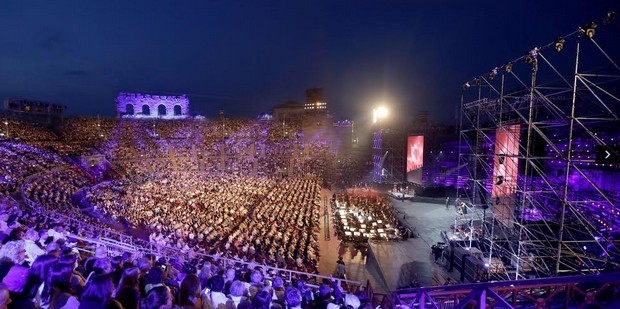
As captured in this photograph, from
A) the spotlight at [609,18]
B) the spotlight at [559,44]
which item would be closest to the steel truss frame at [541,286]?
the spotlight at [609,18]

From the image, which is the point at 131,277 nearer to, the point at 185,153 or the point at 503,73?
the point at 503,73

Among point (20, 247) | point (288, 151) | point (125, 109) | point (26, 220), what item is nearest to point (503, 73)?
point (20, 247)

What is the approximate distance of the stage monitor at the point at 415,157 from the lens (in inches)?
862

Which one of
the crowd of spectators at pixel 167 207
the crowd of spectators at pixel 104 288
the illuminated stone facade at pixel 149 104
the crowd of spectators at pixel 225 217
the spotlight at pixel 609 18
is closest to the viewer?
the crowd of spectators at pixel 104 288

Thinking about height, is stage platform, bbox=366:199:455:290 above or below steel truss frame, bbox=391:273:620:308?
below

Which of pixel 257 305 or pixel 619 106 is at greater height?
pixel 619 106

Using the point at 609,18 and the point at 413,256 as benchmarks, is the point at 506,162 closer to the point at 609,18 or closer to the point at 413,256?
the point at 413,256

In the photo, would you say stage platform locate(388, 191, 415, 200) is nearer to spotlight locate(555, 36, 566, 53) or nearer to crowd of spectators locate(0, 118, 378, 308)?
crowd of spectators locate(0, 118, 378, 308)

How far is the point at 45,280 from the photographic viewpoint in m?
2.56

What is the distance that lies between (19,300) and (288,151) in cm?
3668

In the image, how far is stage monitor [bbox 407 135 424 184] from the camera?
71.8ft

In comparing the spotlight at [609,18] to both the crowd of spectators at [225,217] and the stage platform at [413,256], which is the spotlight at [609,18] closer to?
the stage platform at [413,256]

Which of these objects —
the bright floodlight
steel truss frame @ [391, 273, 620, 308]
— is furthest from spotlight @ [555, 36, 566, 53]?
the bright floodlight

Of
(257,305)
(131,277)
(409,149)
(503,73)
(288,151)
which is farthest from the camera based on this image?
(288,151)
